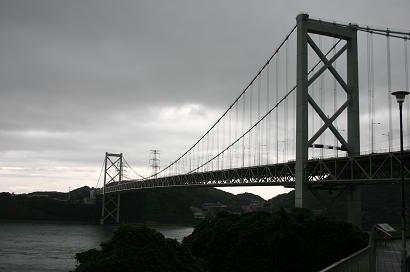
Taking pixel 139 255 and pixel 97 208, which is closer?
pixel 139 255

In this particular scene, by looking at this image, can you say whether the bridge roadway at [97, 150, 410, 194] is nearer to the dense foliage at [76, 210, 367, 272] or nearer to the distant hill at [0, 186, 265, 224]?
the dense foliage at [76, 210, 367, 272]

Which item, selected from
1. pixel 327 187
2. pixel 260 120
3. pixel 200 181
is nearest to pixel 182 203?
pixel 200 181

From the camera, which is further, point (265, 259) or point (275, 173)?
point (275, 173)

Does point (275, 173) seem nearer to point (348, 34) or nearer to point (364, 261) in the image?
point (348, 34)

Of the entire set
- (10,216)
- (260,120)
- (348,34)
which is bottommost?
(10,216)

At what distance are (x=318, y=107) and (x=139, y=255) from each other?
2225 cm

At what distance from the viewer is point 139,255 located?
17719 millimetres

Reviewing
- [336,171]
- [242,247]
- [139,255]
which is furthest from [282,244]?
[336,171]

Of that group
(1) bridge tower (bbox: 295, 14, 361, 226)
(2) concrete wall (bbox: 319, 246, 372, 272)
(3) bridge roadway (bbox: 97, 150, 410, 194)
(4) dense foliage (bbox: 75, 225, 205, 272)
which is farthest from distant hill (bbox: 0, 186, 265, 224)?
(2) concrete wall (bbox: 319, 246, 372, 272)

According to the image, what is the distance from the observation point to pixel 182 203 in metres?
139

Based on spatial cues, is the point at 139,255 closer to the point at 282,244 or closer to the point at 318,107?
the point at 282,244

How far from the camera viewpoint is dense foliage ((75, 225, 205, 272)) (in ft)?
55.2

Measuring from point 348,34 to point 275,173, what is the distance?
12.6 m

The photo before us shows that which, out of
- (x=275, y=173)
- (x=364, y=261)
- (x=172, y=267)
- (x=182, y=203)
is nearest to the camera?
(x=364, y=261)
